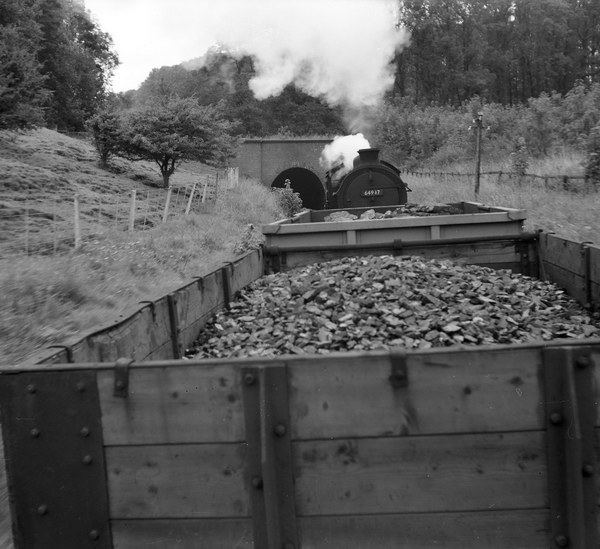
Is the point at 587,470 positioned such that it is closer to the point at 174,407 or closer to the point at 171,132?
the point at 174,407

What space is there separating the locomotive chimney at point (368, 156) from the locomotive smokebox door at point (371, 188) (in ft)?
1.85

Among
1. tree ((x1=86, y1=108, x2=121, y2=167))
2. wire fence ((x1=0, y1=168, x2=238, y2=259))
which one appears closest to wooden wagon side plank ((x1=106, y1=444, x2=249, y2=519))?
wire fence ((x1=0, y1=168, x2=238, y2=259))

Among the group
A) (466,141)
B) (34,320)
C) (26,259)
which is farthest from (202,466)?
(466,141)

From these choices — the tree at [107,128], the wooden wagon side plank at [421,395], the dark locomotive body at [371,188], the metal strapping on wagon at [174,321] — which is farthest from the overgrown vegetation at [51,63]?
the wooden wagon side plank at [421,395]

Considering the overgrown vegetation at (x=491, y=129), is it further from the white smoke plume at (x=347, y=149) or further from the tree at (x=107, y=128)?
the tree at (x=107, y=128)

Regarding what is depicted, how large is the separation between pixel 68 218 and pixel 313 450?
1391 cm

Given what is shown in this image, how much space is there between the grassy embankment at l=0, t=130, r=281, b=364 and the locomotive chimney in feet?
9.82

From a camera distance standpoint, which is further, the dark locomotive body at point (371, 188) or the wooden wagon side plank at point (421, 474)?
the dark locomotive body at point (371, 188)

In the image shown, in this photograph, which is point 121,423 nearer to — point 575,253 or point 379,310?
point 379,310

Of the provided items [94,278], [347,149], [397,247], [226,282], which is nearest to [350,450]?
[226,282]

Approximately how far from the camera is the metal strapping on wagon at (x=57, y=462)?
188cm

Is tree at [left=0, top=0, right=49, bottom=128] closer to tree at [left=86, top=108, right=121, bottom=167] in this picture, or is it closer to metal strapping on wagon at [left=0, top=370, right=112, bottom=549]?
tree at [left=86, top=108, right=121, bottom=167]

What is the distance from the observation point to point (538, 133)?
28.8 metres

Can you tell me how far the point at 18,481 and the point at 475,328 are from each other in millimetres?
2463
